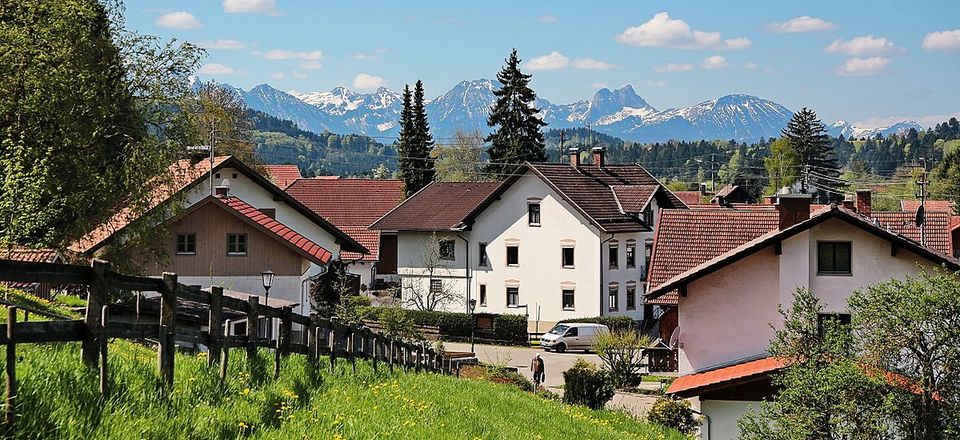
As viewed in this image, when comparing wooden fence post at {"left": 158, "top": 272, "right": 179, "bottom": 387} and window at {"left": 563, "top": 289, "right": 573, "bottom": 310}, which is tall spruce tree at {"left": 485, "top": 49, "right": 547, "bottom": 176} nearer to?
window at {"left": 563, "top": 289, "right": 573, "bottom": 310}

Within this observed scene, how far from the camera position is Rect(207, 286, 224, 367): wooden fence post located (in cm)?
973

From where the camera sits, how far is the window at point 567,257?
5609 centimetres

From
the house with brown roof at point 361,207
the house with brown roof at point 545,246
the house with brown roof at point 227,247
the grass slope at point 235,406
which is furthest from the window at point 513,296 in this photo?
the grass slope at point 235,406

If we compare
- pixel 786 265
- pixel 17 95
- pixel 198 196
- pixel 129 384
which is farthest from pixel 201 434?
pixel 198 196

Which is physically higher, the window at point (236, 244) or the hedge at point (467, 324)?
the window at point (236, 244)

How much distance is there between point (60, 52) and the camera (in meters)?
32.3

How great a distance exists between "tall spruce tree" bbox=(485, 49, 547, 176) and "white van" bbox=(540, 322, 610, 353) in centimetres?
3554

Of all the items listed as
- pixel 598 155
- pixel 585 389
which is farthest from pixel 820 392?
pixel 598 155

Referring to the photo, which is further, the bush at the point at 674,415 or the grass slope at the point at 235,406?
the bush at the point at 674,415

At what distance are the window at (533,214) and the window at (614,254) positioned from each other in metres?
4.38

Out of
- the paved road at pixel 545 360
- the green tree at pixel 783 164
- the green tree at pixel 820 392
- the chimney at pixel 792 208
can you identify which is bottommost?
the paved road at pixel 545 360

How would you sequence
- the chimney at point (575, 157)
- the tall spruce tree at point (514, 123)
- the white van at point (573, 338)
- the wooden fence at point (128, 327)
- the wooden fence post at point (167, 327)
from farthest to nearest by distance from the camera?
the tall spruce tree at point (514, 123), the chimney at point (575, 157), the white van at point (573, 338), the wooden fence post at point (167, 327), the wooden fence at point (128, 327)

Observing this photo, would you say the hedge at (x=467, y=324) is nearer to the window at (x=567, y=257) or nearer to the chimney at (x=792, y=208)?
the window at (x=567, y=257)

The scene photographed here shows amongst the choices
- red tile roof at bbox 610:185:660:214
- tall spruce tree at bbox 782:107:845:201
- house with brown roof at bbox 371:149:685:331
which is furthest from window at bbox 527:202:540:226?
tall spruce tree at bbox 782:107:845:201
